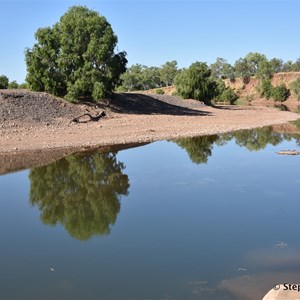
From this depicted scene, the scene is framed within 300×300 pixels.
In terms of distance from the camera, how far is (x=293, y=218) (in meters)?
12.2

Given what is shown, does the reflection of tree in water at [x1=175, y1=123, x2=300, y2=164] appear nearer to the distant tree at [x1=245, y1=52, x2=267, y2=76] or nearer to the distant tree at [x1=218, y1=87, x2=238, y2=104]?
the distant tree at [x1=218, y1=87, x2=238, y2=104]

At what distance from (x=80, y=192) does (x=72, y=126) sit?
17.0 m

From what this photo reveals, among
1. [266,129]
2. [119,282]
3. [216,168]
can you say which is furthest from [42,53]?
[119,282]

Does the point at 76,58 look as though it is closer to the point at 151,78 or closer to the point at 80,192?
the point at 80,192

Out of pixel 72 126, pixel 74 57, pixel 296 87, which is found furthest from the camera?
pixel 296 87

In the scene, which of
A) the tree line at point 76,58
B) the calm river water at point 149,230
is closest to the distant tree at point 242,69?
the tree line at point 76,58

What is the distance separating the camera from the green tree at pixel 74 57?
1537 inches

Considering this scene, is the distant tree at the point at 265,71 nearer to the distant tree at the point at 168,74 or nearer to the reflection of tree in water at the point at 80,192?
the distant tree at the point at 168,74

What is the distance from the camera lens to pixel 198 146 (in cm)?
2836

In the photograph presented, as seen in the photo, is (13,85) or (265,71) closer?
(13,85)

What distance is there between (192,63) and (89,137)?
38.8m

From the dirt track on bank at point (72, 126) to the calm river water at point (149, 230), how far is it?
→ 5258mm

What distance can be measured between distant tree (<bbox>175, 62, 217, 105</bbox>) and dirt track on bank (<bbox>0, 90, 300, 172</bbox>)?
17.6 m

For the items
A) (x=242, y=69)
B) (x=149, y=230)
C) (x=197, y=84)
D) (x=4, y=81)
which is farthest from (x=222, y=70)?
(x=149, y=230)
